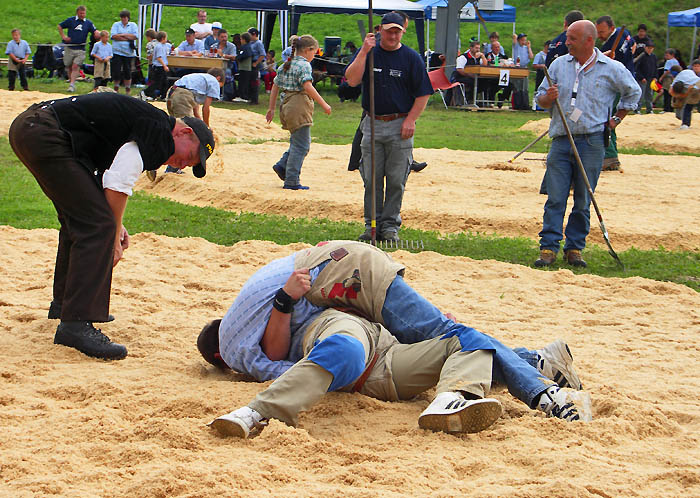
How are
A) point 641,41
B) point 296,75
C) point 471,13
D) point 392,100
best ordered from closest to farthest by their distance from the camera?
point 392,100, point 296,75, point 641,41, point 471,13

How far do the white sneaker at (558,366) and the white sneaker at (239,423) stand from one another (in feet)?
5.07

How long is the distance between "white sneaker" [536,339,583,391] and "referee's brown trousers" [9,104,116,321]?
8.24 feet

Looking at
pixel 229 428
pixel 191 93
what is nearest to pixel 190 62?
pixel 191 93

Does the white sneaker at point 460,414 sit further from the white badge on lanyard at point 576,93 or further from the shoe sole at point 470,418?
the white badge on lanyard at point 576,93

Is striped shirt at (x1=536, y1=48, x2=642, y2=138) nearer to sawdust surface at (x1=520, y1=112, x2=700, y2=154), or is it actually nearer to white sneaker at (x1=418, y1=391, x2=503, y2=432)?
white sneaker at (x1=418, y1=391, x2=503, y2=432)

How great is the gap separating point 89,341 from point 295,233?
398 centimetres

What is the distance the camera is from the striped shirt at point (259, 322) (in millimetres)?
4242

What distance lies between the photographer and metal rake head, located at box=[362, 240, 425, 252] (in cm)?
833

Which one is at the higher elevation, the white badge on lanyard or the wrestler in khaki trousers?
the white badge on lanyard

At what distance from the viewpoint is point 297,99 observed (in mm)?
10867

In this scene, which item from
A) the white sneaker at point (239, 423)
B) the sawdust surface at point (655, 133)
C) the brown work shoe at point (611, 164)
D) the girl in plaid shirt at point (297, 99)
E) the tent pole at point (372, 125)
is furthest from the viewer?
the sawdust surface at point (655, 133)

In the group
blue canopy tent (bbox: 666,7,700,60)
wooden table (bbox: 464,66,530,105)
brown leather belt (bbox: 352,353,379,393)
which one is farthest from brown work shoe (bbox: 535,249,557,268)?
blue canopy tent (bbox: 666,7,700,60)

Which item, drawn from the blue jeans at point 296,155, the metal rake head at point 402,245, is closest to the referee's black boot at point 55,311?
the metal rake head at point 402,245

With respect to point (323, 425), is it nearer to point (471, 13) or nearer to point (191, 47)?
point (191, 47)
